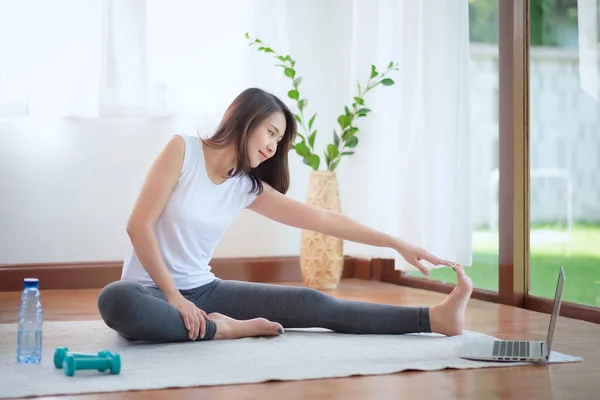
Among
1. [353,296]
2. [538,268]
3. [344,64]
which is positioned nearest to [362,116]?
[344,64]

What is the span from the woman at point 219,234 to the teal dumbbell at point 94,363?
0.32 metres

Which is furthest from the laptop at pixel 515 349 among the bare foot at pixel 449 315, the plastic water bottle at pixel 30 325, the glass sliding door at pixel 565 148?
the plastic water bottle at pixel 30 325

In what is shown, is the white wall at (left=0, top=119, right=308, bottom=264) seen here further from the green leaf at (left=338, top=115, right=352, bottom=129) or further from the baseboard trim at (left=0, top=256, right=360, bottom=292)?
the green leaf at (left=338, top=115, right=352, bottom=129)

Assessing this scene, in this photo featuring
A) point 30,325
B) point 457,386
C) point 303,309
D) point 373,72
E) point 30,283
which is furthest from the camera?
point 373,72

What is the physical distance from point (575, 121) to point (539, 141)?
0.66 feet

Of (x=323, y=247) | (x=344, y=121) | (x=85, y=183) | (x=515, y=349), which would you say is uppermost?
(x=344, y=121)

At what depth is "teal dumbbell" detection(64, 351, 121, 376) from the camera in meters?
1.75

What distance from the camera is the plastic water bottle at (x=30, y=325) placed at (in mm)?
1888

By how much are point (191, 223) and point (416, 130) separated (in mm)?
1516

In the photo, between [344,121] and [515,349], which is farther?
[344,121]

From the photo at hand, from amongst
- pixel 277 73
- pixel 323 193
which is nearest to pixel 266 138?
pixel 323 193

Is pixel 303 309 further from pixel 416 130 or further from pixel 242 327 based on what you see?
pixel 416 130

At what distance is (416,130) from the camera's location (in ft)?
11.6

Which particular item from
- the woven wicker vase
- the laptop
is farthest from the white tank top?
the woven wicker vase
